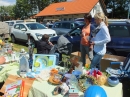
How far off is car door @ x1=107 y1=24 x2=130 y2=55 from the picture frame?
3346 mm

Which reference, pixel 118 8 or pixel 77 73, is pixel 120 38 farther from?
pixel 118 8

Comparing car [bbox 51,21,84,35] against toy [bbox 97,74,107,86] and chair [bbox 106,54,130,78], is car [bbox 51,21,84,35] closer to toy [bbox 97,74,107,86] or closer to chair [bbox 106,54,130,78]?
chair [bbox 106,54,130,78]

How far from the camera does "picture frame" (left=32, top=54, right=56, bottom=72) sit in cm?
296

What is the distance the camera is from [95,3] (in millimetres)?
29859

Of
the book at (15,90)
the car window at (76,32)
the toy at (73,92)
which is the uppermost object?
the car window at (76,32)

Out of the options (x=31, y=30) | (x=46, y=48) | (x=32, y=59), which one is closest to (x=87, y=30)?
(x=46, y=48)

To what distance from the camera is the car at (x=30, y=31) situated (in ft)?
30.2

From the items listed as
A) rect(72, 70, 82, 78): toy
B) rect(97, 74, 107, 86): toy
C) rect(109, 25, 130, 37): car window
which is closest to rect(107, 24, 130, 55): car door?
rect(109, 25, 130, 37): car window

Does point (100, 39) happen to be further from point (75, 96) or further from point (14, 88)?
point (14, 88)

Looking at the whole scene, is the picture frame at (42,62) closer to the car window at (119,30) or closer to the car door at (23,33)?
the car window at (119,30)

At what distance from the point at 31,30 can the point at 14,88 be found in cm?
745

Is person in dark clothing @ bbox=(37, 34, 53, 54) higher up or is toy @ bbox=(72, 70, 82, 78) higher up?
person in dark clothing @ bbox=(37, 34, 53, 54)

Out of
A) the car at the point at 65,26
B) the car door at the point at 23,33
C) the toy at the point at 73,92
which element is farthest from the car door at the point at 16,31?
the toy at the point at 73,92

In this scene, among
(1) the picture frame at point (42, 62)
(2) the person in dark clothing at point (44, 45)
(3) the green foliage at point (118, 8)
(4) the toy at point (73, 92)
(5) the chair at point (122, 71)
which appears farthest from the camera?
(3) the green foliage at point (118, 8)
